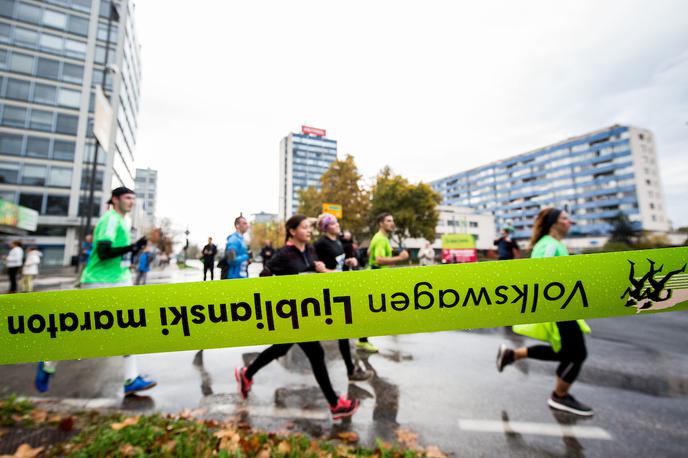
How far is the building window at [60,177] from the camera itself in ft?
120

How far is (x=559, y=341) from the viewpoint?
2.89 metres

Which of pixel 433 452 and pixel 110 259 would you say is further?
pixel 110 259

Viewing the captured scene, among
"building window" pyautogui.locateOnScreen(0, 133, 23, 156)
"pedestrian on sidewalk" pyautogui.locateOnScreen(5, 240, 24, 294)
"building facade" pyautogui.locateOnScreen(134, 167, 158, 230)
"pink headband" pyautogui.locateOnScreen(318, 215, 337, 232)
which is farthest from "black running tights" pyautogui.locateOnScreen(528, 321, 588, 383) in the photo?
"building facade" pyautogui.locateOnScreen(134, 167, 158, 230)

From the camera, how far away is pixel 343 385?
343cm

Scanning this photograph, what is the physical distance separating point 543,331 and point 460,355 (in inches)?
67.3

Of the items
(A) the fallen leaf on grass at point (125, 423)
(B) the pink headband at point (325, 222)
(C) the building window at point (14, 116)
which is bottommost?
(A) the fallen leaf on grass at point (125, 423)

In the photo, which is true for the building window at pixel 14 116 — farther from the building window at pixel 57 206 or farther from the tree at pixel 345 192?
the tree at pixel 345 192

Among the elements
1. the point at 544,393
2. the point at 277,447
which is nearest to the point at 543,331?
the point at 544,393

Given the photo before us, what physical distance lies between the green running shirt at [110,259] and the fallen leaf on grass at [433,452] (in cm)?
320

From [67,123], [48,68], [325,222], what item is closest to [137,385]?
[325,222]

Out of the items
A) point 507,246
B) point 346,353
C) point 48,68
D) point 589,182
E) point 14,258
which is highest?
point 48,68

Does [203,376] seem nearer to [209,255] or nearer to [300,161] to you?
[209,255]

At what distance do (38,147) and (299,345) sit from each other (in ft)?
158

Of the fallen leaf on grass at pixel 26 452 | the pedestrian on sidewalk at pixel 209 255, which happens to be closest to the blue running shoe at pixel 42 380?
the fallen leaf on grass at pixel 26 452
